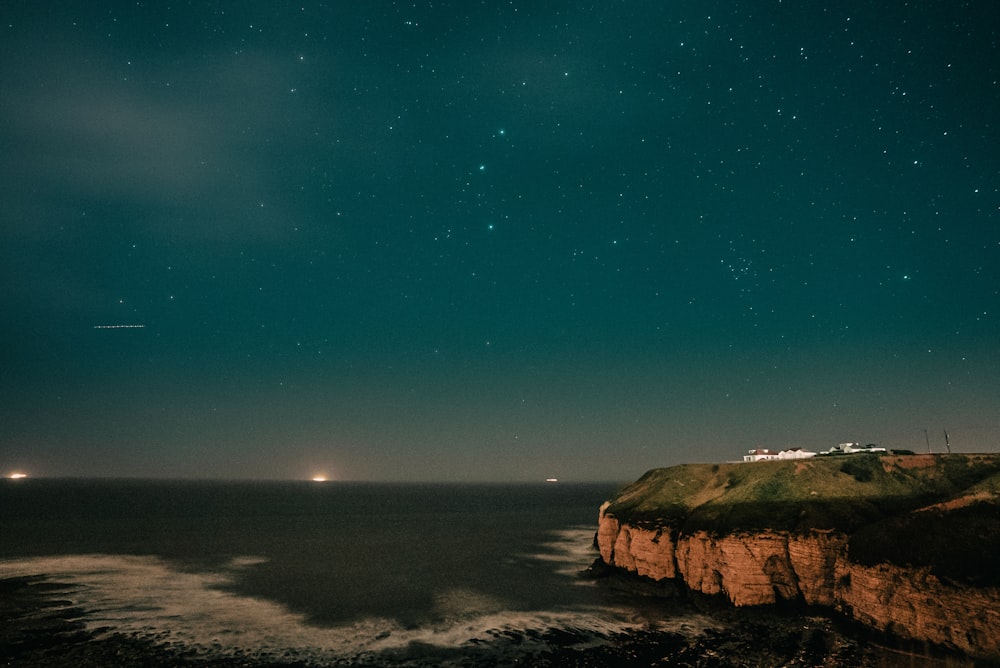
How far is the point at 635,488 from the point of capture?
179ft

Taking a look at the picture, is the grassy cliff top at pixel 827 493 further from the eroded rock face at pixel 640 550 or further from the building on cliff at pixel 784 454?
the building on cliff at pixel 784 454

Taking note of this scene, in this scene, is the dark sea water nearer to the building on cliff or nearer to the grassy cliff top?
the grassy cliff top

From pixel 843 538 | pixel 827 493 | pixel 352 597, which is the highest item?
pixel 827 493

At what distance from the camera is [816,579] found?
3219cm

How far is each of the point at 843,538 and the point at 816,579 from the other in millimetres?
3036

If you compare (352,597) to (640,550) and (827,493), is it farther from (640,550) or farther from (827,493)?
(827,493)

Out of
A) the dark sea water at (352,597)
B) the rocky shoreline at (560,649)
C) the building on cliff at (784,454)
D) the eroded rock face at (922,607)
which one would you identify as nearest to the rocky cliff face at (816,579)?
the eroded rock face at (922,607)

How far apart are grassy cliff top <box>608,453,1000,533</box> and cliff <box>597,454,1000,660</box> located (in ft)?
0.34

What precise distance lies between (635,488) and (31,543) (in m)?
71.8

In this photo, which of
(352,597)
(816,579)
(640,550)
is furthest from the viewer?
(640,550)

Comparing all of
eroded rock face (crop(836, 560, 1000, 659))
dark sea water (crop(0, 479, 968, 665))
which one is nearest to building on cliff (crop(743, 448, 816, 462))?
dark sea water (crop(0, 479, 968, 665))

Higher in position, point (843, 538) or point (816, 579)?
point (843, 538)

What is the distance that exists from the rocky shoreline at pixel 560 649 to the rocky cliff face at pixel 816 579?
4.25 feet

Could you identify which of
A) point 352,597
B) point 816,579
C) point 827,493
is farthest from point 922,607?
point 352,597
